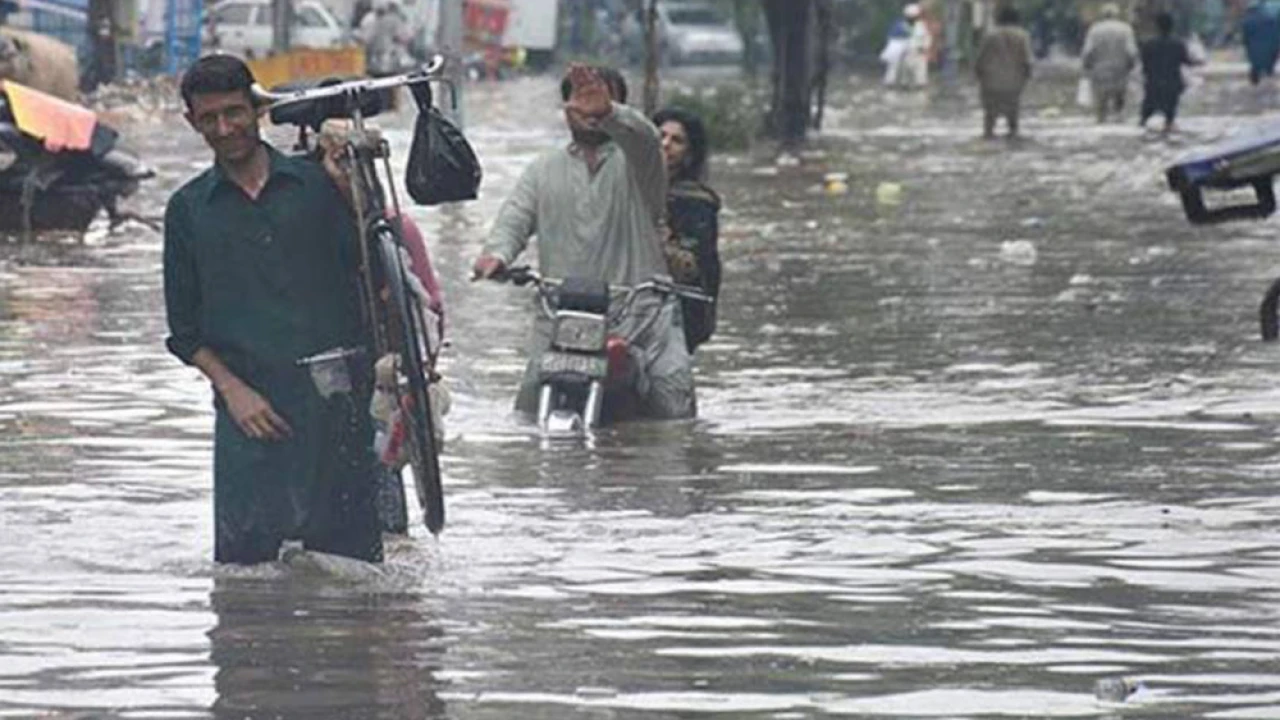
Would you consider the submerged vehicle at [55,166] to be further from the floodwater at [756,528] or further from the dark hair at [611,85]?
the dark hair at [611,85]

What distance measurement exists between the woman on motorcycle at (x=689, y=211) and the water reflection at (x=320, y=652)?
473 centimetres

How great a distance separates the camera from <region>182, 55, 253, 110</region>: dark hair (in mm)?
10695

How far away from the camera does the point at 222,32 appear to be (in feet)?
208

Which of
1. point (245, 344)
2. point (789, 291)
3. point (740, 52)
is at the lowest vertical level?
point (740, 52)

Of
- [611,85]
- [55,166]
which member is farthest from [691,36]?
[611,85]

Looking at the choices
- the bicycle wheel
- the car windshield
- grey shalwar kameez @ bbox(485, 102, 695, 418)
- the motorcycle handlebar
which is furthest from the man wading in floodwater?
the car windshield

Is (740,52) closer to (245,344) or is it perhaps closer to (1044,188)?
(1044,188)

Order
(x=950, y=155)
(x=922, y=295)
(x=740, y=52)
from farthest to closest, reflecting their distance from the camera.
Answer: (x=740, y=52)
(x=950, y=155)
(x=922, y=295)

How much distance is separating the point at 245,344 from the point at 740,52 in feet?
222

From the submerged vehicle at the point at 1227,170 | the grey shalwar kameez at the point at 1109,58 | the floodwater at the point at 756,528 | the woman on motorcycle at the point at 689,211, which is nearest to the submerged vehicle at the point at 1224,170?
the submerged vehicle at the point at 1227,170

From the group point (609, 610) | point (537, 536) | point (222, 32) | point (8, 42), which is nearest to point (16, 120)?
point (8, 42)

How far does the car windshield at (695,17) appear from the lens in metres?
80.3

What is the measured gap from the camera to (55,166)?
26.9 meters

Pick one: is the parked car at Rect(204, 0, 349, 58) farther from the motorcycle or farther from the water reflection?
the water reflection
